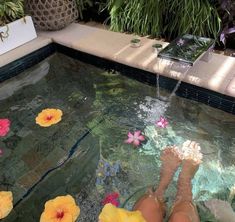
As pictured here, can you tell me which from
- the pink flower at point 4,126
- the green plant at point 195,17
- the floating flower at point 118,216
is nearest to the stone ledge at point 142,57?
the green plant at point 195,17

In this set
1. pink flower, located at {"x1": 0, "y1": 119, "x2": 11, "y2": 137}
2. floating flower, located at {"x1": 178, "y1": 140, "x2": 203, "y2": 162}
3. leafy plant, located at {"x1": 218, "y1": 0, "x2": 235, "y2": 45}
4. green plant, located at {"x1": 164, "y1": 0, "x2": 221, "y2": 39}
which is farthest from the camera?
green plant, located at {"x1": 164, "y1": 0, "x2": 221, "y2": 39}

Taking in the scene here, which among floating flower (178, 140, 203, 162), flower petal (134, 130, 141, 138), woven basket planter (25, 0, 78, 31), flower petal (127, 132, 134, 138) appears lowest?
flower petal (127, 132, 134, 138)

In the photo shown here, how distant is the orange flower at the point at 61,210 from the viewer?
1963 mm

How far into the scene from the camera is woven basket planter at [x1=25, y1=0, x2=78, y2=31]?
3.44 m

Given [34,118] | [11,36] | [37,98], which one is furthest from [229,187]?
[11,36]

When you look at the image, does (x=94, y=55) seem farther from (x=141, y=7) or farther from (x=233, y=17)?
(x=233, y=17)

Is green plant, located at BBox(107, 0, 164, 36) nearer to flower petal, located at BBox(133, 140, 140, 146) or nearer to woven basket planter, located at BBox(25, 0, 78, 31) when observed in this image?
woven basket planter, located at BBox(25, 0, 78, 31)

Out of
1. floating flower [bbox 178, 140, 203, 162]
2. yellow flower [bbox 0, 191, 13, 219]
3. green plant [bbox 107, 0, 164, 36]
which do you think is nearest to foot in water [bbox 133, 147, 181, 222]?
floating flower [bbox 178, 140, 203, 162]

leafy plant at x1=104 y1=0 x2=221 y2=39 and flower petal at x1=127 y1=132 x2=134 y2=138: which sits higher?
leafy plant at x1=104 y1=0 x2=221 y2=39

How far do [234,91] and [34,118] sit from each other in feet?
5.38

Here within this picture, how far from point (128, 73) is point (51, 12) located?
1.18m

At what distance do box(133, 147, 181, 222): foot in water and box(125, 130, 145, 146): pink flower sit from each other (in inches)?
8.5

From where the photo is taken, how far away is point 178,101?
8.93ft

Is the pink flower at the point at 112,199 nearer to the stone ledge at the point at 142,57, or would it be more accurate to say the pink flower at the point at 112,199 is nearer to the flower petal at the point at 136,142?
the flower petal at the point at 136,142
